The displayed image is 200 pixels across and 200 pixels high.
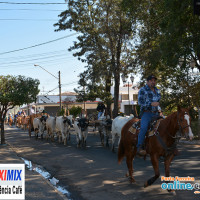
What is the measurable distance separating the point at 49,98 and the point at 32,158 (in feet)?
187

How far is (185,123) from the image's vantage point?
6590 millimetres

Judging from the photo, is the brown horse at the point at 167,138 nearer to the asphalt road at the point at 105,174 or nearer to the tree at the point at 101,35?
the asphalt road at the point at 105,174

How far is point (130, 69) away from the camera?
27594mm

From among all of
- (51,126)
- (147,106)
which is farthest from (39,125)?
(147,106)

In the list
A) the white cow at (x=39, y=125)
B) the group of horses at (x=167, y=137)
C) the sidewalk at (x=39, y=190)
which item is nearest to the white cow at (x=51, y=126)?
the white cow at (x=39, y=125)

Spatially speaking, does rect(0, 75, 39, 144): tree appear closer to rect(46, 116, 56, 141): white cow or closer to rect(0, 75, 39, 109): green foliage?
rect(0, 75, 39, 109): green foliage

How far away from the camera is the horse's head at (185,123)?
256 inches

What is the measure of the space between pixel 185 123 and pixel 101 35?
22.9 meters

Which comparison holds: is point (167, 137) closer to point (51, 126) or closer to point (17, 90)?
point (17, 90)

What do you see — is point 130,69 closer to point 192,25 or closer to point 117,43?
point 117,43

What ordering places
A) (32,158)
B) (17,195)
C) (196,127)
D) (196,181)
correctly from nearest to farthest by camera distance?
(17,195)
(196,181)
(32,158)
(196,127)

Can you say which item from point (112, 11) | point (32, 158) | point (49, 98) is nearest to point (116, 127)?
point (32, 158)

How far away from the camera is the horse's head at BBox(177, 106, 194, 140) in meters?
6.49

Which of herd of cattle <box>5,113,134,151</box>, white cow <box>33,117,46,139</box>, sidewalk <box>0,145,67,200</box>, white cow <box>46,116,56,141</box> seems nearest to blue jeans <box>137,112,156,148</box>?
sidewalk <box>0,145,67,200</box>
